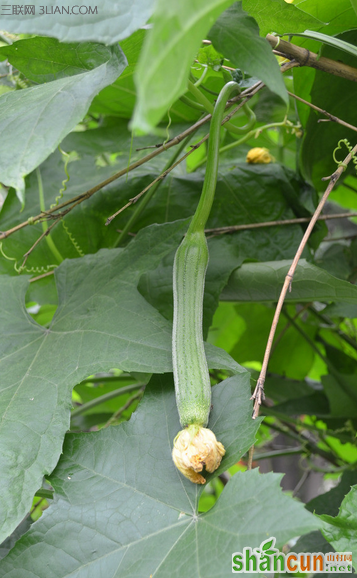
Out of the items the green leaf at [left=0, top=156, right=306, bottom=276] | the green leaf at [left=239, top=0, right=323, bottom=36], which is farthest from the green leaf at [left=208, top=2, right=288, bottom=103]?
the green leaf at [left=0, top=156, right=306, bottom=276]

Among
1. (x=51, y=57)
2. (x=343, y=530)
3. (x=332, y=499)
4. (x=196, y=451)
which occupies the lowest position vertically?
(x=332, y=499)

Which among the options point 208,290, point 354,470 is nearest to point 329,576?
point 354,470

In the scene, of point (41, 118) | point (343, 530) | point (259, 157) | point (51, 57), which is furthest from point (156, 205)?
point (343, 530)

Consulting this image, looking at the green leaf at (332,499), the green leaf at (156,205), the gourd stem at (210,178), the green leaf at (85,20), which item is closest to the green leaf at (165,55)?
the green leaf at (85,20)

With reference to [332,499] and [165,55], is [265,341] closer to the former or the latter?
[332,499]

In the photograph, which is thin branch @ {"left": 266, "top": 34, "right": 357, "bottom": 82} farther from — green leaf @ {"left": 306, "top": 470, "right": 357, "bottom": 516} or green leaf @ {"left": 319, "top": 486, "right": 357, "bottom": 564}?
green leaf @ {"left": 306, "top": 470, "right": 357, "bottom": 516}

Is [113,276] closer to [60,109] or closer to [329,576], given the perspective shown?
[60,109]

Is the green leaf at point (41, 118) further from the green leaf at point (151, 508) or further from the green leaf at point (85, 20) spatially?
the green leaf at point (151, 508)
